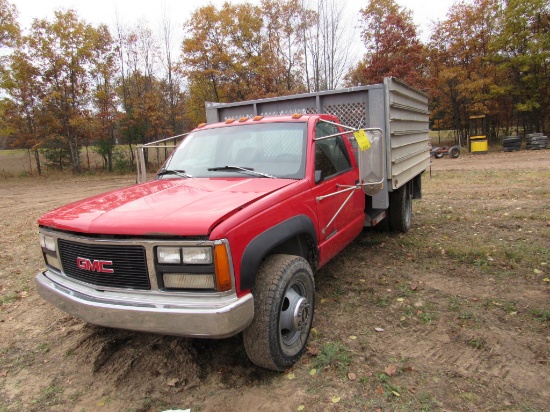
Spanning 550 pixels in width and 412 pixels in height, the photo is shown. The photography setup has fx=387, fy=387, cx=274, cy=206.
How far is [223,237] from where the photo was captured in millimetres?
2355

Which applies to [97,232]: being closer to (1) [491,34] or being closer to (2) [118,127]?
(2) [118,127]

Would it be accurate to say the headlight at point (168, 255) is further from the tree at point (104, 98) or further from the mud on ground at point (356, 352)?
the tree at point (104, 98)

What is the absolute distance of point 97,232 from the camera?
2551 millimetres

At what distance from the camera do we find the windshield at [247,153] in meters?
3.58

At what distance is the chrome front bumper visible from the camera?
7.61 ft

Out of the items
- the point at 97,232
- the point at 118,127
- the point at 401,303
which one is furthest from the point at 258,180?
the point at 118,127

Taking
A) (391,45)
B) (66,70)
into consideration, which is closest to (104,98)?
(66,70)

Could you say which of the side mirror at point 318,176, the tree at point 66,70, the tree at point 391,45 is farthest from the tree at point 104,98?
the side mirror at point 318,176

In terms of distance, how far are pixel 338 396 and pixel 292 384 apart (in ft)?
1.11

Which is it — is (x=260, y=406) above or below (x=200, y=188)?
below

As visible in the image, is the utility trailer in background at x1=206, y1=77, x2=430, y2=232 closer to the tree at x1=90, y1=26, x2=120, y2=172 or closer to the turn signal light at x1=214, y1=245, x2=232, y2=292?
the turn signal light at x1=214, y1=245, x2=232, y2=292

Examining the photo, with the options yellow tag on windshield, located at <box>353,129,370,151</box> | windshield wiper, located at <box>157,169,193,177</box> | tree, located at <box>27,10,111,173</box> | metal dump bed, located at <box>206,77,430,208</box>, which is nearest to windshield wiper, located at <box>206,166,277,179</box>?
windshield wiper, located at <box>157,169,193,177</box>

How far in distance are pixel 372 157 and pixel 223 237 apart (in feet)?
5.83

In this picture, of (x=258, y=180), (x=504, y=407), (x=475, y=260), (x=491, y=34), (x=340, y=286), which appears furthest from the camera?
(x=491, y=34)
